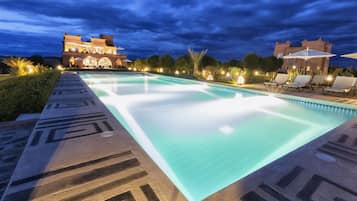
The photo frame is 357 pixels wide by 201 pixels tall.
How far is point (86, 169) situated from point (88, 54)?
90.6ft

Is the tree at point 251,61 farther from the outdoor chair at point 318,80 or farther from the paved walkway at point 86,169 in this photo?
the paved walkway at point 86,169

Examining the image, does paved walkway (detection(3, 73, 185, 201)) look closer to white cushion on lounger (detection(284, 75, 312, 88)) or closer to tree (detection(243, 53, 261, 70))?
white cushion on lounger (detection(284, 75, 312, 88))

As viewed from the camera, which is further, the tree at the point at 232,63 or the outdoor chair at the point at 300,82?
the tree at the point at 232,63

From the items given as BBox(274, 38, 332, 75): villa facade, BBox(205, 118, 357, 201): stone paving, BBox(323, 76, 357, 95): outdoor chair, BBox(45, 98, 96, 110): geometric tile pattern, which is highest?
BBox(274, 38, 332, 75): villa facade

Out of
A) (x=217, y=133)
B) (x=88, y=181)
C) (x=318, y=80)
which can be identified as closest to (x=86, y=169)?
(x=88, y=181)

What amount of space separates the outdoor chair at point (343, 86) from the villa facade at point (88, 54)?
26.1 meters

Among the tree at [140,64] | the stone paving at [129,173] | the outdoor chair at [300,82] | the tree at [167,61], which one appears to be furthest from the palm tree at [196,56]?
the stone paving at [129,173]

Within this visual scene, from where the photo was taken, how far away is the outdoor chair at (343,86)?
614cm

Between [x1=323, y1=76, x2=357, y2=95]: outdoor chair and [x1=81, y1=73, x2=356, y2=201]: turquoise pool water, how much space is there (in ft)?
4.86

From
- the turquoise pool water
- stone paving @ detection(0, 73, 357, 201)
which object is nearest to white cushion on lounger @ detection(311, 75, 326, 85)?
the turquoise pool water

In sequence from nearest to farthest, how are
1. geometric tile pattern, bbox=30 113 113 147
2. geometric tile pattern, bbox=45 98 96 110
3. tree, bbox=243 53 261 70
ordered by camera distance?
geometric tile pattern, bbox=30 113 113 147 < geometric tile pattern, bbox=45 98 96 110 < tree, bbox=243 53 261 70

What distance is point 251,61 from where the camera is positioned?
16297 millimetres

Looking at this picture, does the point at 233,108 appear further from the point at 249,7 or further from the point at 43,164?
the point at 249,7

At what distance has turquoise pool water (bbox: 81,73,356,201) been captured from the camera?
2.29 m
